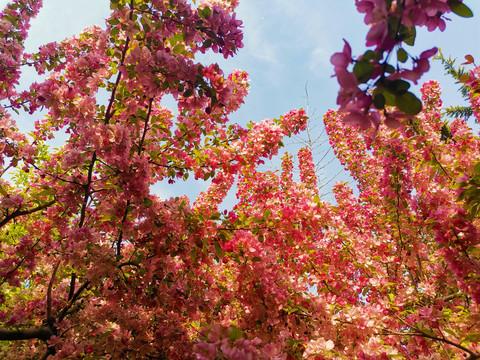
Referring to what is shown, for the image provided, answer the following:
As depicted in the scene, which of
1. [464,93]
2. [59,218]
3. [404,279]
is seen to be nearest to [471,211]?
[404,279]

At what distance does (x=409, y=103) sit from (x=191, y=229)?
7.85 ft

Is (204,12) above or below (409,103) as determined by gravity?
above

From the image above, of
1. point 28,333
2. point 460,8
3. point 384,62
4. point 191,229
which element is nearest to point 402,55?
point 384,62

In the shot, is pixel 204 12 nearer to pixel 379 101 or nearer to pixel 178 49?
pixel 178 49

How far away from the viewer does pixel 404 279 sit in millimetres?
4488

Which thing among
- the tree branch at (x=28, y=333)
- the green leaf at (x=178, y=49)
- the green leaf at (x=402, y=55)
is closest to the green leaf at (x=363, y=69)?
the green leaf at (x=402, y=55)

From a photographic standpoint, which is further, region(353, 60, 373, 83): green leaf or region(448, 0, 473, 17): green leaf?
region(448, 0, 473, 17): green leaf

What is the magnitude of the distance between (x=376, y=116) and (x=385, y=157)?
3913mm

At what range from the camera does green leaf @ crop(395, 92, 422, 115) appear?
878mm

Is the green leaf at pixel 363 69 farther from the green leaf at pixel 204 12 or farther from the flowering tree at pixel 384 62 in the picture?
the green leaf at pixel 204 12

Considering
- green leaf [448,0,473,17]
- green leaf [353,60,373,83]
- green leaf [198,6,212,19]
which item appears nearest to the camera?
green leaf [353,60,373,83]

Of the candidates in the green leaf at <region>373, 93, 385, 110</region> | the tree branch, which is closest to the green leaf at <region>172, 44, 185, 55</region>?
the green leaf at <region>373, 93, 385, 110</region>

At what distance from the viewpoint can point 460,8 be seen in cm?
108

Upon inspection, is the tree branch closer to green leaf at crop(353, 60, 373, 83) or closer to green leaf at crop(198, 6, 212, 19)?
green leaf at crop(198, 6, 212, 19)
